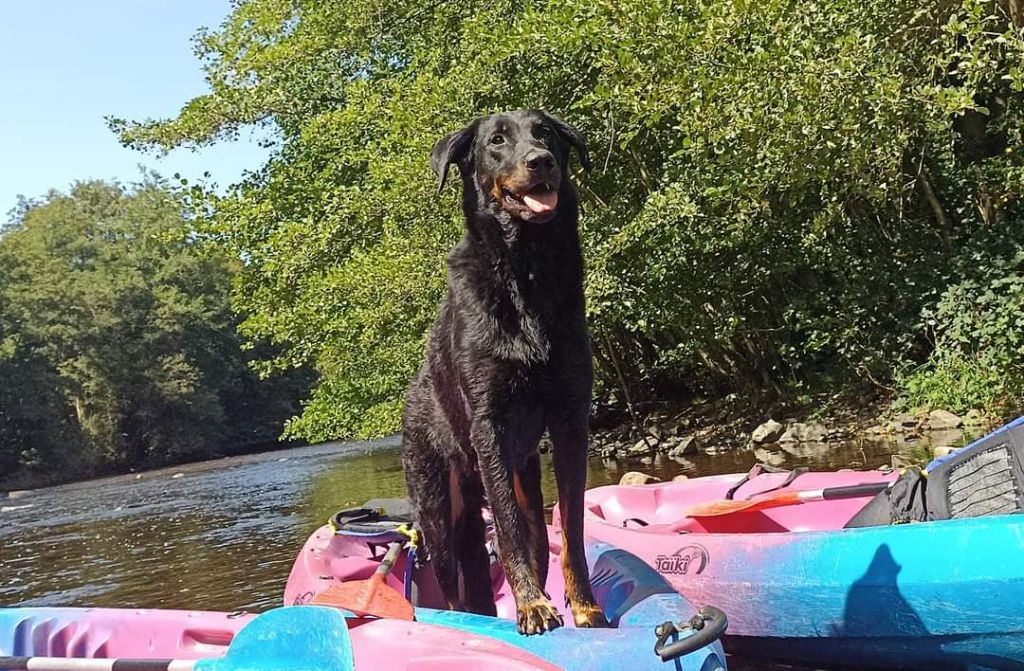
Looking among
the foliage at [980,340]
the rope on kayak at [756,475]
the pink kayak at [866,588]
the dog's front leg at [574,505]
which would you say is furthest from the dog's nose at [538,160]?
the foliage at [980,340]

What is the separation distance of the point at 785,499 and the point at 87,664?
3.82 meters

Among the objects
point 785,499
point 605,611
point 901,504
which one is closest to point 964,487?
point 901,504

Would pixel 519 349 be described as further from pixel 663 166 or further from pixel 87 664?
pixel 663 166

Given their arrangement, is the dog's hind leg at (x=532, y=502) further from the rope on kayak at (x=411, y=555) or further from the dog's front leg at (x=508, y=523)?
the rope on kayak at (x=411, y=555)

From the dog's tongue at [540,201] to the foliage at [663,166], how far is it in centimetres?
596

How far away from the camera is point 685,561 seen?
4.86 metres

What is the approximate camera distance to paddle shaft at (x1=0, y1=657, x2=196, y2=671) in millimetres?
3252

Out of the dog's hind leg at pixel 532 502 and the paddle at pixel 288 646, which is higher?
the dog's hind leg at pixel 532 502

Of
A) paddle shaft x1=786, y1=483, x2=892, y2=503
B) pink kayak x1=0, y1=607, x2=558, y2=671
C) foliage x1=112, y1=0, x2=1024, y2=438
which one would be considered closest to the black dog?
pink kayak x1=0, y1=607, x2=558, y2=671

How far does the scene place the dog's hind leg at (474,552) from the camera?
3.56m

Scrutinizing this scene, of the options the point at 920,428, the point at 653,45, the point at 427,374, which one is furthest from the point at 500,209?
the point at 920,428

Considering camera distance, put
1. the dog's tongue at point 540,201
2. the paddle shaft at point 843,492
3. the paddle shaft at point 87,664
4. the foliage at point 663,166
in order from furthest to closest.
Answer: the foliage at point 663,166 → the paddle shaft at point 843,492 → the paddle shaft at point 87,664 → the dog's tongue at point 540,201

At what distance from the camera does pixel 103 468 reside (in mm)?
37375

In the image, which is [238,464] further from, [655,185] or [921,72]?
[921,72]
